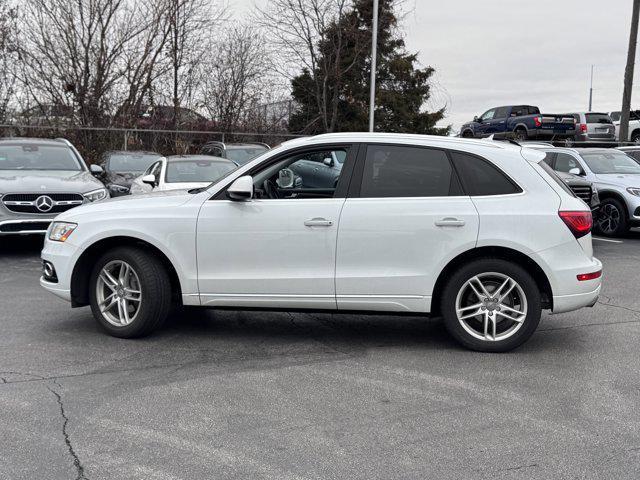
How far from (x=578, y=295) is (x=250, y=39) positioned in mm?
25923

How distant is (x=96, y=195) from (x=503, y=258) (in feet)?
23.0

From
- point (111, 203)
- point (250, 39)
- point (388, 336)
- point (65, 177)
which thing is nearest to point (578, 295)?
point (388, 336)

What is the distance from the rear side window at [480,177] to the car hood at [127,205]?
7.20 ft

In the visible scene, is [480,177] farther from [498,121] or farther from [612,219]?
[498,121]

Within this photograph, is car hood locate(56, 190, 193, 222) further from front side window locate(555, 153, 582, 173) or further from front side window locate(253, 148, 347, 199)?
front side window locate(555, 153, 582, 173)

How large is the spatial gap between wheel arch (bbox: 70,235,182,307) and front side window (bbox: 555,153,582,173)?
34.6ft

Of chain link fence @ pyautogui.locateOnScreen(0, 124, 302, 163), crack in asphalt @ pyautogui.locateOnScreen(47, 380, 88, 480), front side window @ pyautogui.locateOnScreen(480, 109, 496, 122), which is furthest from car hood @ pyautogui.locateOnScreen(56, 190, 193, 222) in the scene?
front side window @ pyautogui.locateOnScreen(480, 109, 496, 122)

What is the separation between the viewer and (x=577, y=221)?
5.72 metres

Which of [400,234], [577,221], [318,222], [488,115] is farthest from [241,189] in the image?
[488,115]

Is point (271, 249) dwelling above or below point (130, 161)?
below

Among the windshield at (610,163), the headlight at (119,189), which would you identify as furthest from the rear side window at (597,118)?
the headlight at (119,189)

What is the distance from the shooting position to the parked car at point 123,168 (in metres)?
15.3

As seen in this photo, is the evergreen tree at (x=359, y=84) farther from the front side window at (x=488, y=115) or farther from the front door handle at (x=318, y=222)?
the front door handle at (x=318, y=222)

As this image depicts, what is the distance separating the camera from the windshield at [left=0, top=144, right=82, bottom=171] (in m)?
11.6
